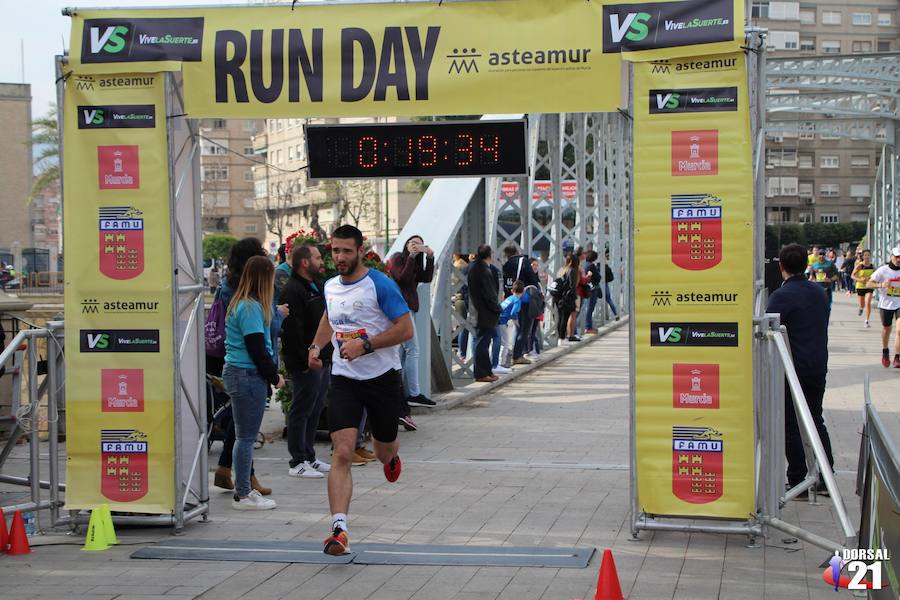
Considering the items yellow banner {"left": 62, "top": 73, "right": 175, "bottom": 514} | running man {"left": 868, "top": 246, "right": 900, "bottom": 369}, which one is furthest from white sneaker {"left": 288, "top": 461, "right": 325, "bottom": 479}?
running man {"left": 868, "top": 246, "right": 900, "bottom": 369}

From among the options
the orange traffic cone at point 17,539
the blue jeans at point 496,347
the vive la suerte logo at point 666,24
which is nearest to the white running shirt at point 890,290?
the blue jeans at point 496,347

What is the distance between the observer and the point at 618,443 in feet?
38.3

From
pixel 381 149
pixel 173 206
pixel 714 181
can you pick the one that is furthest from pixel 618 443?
pixel 173 206

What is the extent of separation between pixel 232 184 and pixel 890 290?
10940 cm

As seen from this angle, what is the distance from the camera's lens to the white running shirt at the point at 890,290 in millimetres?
18531

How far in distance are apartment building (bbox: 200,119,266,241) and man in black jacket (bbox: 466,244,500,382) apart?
99416 mm

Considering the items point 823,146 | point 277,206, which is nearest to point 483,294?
point 277,206

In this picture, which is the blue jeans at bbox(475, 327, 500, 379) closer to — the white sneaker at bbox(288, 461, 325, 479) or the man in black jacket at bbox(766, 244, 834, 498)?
the white sneaker at bbox(288, 461, 325, 479)

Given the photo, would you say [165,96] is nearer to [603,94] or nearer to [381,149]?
[381,149]

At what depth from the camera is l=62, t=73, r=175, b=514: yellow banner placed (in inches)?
305

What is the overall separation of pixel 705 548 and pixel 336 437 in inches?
93.3

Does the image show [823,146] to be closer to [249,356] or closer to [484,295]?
[484,295]

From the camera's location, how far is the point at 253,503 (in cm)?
858

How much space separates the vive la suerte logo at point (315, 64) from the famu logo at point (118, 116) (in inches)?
18.6
